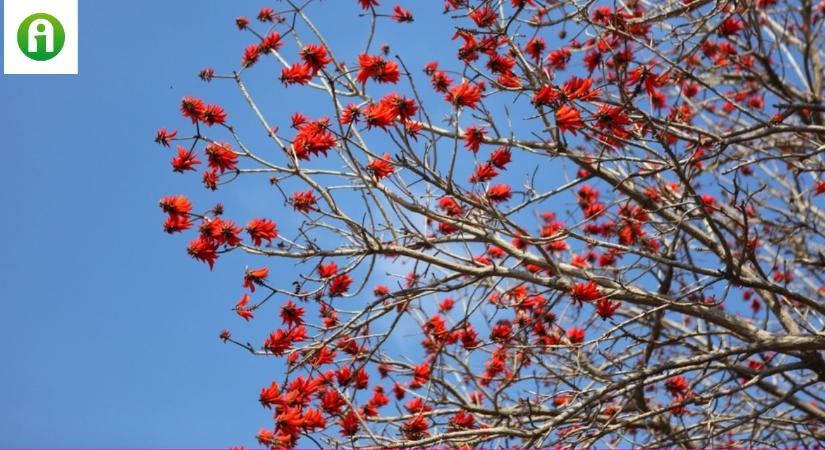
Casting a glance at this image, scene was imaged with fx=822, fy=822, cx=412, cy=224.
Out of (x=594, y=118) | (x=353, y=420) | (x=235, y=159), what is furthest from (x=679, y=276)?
(x=235, y=159)

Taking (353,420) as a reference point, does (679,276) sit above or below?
above

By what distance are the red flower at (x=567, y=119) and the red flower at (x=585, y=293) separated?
0.86m

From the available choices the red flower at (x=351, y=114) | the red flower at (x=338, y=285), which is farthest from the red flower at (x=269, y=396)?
the red flower at (x=351, y=114)

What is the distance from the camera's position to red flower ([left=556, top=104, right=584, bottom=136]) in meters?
3.68

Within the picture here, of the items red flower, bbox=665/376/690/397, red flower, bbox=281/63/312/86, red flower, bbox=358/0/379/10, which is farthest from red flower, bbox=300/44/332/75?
red flower, bbox=665/376/690/397

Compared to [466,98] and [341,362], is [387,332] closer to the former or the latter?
[341,362]

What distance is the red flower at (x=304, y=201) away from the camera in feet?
13.7

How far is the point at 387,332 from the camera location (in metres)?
4.29

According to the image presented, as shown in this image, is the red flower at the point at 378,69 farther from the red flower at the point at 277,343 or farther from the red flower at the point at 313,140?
the red flower at the point at 277,343

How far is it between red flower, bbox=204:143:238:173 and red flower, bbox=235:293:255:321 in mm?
666

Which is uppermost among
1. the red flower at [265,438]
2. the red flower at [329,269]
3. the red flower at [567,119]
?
the red flower at [567,119]

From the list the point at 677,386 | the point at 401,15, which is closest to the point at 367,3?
the point at 401,15

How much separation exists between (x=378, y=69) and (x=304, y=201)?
0.78 m

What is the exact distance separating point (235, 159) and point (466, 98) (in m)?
1.24
